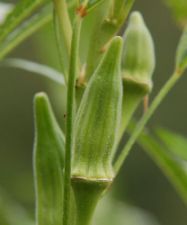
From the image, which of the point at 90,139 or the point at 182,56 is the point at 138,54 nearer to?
the point at 182,56

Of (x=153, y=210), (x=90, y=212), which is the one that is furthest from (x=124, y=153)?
(x=153, y=210)

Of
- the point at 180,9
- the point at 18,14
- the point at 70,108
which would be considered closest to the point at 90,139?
the point at 70,108

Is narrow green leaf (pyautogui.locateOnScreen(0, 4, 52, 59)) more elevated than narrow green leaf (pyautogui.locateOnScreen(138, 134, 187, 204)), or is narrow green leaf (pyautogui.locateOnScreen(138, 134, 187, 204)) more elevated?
narrow green leaf (pyautogui.locateOnScreen(0, 4, 52, 59))

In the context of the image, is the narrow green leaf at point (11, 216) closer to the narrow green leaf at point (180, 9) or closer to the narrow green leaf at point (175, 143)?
the narrow green leaf at point (175, 143)

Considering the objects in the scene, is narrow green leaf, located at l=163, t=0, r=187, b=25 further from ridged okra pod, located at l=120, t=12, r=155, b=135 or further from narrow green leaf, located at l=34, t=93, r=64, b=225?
narrow green leaf, located at l=34, t=93, r=64, b=225

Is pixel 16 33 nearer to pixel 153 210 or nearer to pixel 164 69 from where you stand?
pixel 153 210

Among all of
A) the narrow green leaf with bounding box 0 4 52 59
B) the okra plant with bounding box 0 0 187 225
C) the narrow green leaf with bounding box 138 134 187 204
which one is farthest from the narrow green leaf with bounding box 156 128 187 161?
the narrow green leaf with bounding box 0 4 52 59

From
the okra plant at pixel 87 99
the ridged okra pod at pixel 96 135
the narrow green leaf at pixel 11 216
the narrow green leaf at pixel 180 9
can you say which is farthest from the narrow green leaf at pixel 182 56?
the narrow green leaf at pixel 11 216

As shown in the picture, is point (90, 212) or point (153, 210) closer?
point (90, 212)
